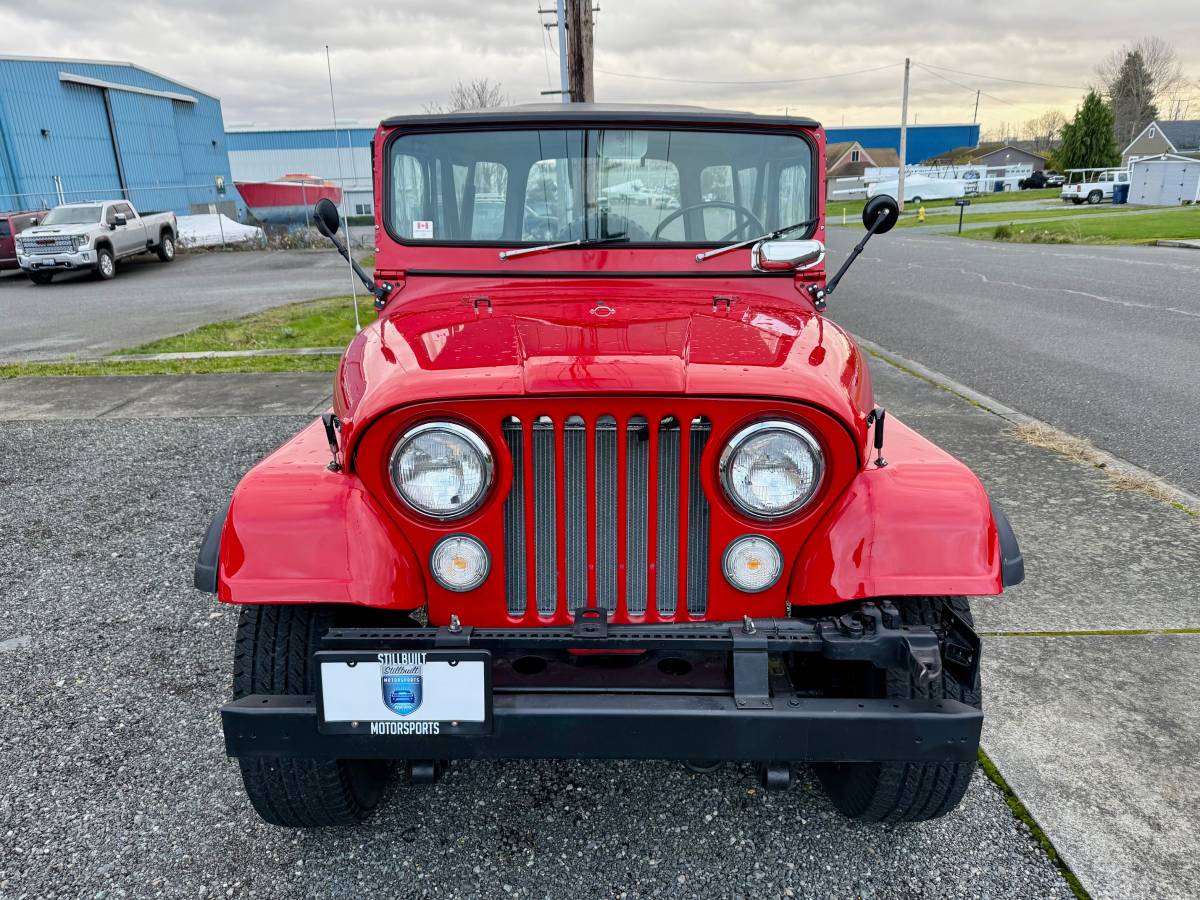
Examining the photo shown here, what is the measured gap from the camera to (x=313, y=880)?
7.36 ft

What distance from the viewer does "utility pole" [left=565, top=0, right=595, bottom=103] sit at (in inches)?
425

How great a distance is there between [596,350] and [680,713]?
2.88 ft

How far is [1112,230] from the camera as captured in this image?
84.5ft

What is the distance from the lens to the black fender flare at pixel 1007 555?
2.11 m

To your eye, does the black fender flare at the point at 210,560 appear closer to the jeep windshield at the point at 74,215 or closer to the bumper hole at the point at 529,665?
the bumper hole at the point at 529,665

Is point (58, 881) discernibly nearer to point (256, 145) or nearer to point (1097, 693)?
point (1097, 693)

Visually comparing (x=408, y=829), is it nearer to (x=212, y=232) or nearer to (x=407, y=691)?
(x=407, y=691)

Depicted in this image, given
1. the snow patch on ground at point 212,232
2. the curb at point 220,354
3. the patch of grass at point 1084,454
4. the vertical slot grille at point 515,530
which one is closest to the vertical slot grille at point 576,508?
the vertical slot grille at point 515,530

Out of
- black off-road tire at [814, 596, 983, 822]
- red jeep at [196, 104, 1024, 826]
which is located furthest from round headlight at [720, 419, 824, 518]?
black off-road tire at [814, 596, 983, 822]

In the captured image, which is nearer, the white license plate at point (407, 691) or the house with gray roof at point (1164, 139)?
the white license plate at point (407, 691)

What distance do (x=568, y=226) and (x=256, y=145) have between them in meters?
52.1

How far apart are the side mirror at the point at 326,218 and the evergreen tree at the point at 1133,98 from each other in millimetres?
82284

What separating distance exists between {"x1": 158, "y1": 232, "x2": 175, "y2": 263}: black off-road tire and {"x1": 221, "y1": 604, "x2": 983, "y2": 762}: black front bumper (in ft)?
75.6

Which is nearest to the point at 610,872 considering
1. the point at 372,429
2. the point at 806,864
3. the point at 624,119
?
the point at 806,864
